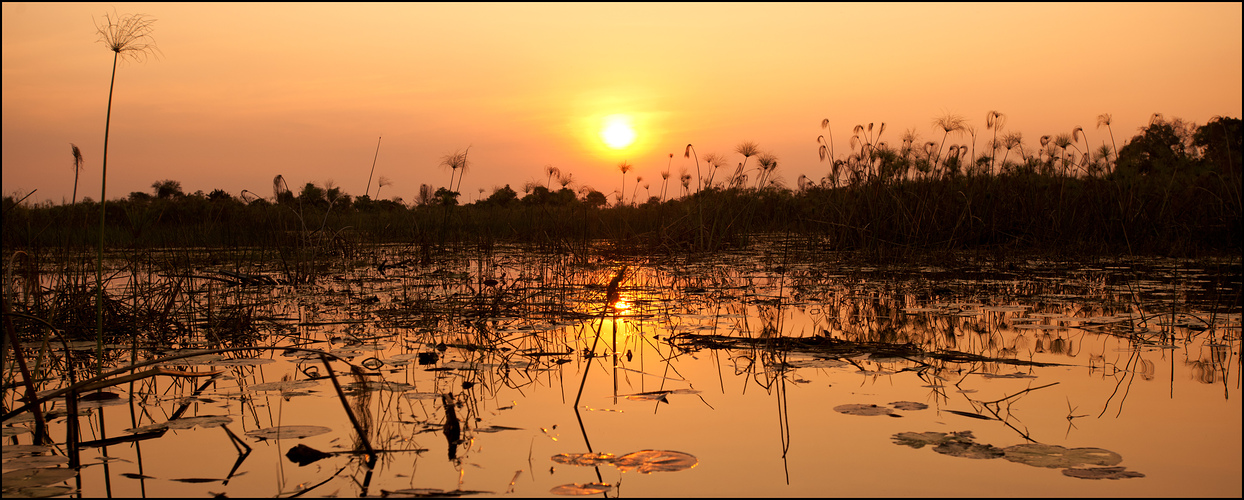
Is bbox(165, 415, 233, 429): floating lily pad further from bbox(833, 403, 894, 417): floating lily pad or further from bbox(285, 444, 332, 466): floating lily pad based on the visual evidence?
bbox(833, 403, 894, 417): floating lily pad

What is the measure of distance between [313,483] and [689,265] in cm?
522

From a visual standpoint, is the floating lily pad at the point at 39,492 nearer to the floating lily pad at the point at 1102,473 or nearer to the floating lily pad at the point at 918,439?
the floating lily pad at the point at 918,439

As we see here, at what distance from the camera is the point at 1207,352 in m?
→ 2.48

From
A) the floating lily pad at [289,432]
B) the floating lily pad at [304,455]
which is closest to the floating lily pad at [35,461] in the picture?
the floating lily pad at [289,432]

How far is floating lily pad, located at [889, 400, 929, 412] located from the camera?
73.3 inches

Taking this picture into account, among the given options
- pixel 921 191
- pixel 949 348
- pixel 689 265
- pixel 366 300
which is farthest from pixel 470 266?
pixel 949 348

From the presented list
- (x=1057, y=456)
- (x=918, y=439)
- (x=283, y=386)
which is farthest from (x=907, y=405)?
(x=283, y=386)

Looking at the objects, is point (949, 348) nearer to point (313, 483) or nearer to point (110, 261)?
point (313, 483)

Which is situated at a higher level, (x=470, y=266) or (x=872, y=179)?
(x=872, y=179)

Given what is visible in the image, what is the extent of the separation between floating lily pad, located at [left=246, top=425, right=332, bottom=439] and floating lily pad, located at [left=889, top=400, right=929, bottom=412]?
1.33 metres

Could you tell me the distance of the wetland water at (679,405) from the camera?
143cm

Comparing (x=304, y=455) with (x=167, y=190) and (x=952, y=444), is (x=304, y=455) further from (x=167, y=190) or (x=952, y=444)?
(x=167, y=190)

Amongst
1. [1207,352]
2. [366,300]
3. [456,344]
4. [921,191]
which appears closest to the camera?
[1207,352]

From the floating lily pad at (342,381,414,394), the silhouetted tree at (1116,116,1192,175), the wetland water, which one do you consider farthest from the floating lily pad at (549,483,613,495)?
the silhouetted tree at (1116,116,1192,175)
